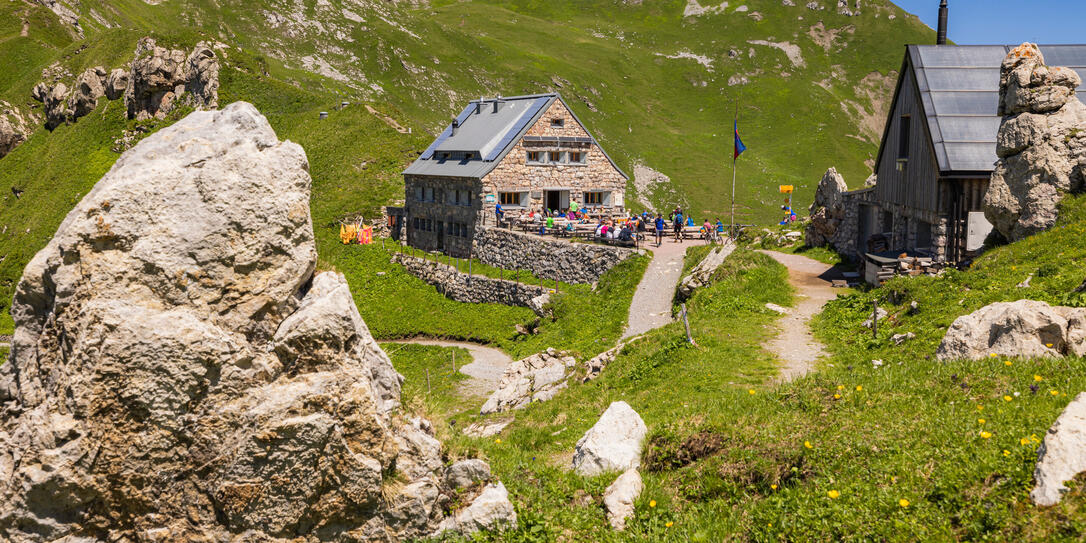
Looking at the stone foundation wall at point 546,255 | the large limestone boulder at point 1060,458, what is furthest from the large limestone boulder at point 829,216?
the large limestone boulder at point 1060,458

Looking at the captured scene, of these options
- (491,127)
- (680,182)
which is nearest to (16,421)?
(491,127)

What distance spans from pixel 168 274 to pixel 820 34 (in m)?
166

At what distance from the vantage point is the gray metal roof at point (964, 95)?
28359 millimetres

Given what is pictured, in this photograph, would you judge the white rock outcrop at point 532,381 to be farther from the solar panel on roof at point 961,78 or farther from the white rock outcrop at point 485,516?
the solar panel on roof at point 961,78

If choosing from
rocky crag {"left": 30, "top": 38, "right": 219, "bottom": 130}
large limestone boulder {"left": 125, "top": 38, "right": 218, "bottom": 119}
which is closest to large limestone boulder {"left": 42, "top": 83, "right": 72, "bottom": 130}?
rocky crag {"left": 30, "top": 38, "right": 219, "bottom": 130}

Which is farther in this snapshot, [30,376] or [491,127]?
[491,127]

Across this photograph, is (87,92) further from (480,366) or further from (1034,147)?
Answer: (1034,147)

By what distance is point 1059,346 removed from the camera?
1319 centimetres

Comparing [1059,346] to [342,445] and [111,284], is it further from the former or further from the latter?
[111,284]

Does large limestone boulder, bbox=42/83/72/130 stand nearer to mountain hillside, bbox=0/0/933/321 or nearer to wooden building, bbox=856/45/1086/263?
mountain hillside, bbox=0/0/933/321

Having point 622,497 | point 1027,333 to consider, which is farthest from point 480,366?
point 622,497

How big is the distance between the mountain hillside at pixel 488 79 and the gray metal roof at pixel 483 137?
7.45 m

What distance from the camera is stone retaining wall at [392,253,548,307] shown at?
142ft

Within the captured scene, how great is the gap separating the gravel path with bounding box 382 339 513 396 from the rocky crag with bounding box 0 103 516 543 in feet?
70.0
